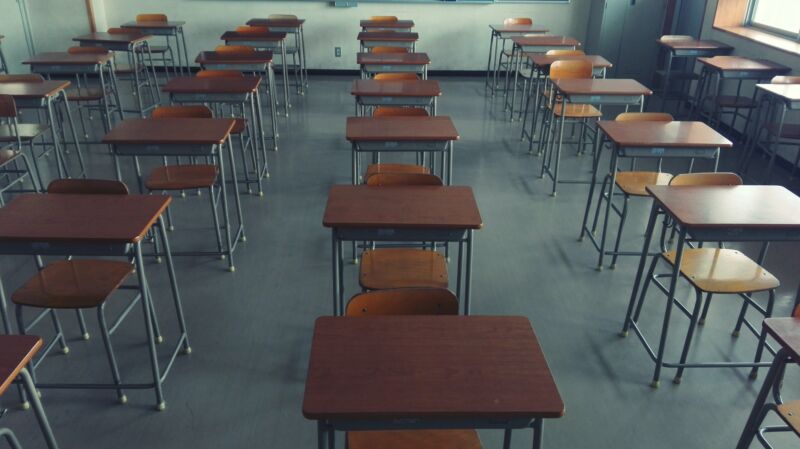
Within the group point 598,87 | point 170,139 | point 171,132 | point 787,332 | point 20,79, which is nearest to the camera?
point 787,332

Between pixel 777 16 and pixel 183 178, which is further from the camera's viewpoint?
pixel 777 16

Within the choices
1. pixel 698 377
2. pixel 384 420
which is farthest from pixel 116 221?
pixel 698 377

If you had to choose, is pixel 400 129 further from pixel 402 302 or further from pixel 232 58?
pixel 232 58

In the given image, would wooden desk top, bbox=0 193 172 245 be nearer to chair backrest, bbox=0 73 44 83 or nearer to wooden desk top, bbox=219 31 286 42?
chair backrest, bbox=0 73 44 83

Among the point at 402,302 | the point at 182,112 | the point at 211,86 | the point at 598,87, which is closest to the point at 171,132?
the point at 182,112

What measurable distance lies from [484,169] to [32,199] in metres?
3.57

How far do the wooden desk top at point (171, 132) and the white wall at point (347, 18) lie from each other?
5.40 metres

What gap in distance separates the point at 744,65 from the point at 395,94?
11.8 ft

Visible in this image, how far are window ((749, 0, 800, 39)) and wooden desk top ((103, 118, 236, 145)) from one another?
5.68 meters

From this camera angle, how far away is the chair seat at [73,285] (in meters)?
2.27

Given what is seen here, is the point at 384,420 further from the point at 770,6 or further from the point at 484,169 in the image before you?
the point at 770,6

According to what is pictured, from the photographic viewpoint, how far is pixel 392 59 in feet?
17.5

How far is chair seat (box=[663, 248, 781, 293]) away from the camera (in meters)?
2.50

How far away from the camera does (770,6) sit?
6469 mm
